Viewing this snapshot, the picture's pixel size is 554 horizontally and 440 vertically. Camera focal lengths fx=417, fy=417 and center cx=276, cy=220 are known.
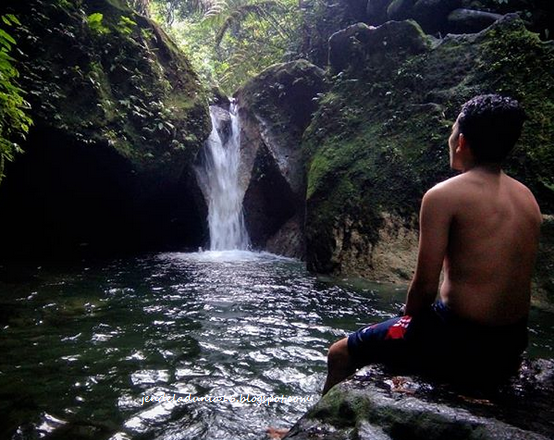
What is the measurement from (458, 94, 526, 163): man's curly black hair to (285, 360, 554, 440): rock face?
1.14m

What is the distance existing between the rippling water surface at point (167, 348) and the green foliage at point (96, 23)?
5.54 m

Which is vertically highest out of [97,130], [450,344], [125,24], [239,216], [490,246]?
[125,24]

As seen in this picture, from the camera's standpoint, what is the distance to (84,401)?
9.63 ft

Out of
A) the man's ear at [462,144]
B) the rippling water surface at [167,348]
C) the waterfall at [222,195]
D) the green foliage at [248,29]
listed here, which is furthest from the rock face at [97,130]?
the man's ear at [462,144]

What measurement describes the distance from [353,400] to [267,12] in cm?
1811

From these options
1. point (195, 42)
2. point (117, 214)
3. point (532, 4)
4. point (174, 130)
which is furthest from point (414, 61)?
point (195, 42)

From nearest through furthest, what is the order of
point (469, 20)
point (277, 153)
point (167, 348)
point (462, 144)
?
1. point (462, 144)
2. point (167, 348)
3. point (469, 20)
4. point (277, 153)

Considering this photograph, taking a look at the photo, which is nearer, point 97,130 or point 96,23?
point 97,130

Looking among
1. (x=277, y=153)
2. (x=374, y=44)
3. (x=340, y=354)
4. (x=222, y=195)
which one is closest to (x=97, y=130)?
(x=222, y=195)

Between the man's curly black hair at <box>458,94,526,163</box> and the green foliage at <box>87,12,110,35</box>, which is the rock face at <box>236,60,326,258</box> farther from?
the man's curly black hair at <box>458,94,526,163</box>

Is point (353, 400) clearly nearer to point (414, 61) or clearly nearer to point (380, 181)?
point (380, 181)

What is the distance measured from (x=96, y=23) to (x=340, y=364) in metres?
9.65

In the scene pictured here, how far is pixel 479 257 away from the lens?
77.0 inches

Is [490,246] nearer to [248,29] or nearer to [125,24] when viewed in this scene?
[125,24]
